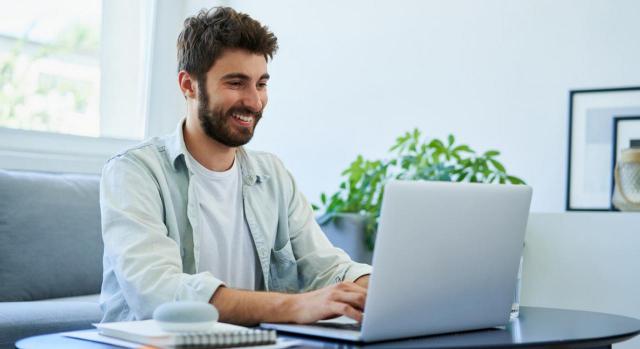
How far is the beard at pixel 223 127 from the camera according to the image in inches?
77.5

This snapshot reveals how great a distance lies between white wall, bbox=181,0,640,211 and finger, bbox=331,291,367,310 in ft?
5.82

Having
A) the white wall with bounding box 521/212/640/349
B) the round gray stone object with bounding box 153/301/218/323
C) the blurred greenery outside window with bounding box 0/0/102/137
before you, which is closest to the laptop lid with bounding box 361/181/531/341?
the round gray stone object with bounding box 153/301/218/323

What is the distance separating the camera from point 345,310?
1368 millimetres

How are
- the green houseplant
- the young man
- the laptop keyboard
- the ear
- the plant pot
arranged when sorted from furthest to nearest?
the plant pot → the green houseplant → the ear → the young man → the laptop keyboard

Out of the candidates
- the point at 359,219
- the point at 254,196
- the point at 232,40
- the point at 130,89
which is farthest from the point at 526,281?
the point at 130,89

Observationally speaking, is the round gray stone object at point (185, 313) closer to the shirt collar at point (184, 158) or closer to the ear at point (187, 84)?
the shirt collar at point (184, 158)

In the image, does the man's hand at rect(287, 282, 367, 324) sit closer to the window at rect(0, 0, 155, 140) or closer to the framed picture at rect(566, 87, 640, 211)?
the framed picture at rect(566, 87, 640, 211)

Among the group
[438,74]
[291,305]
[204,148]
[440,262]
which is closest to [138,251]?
[291,305]

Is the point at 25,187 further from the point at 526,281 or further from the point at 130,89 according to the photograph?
the point at 526,281

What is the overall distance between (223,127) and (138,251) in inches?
18.4

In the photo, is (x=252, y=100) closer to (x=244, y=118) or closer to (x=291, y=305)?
(x=244, y=118)

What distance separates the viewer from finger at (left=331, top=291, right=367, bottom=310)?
1.38 m

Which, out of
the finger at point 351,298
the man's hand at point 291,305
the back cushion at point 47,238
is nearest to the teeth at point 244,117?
the man's hand at point 291,305

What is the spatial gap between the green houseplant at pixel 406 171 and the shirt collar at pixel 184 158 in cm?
105
